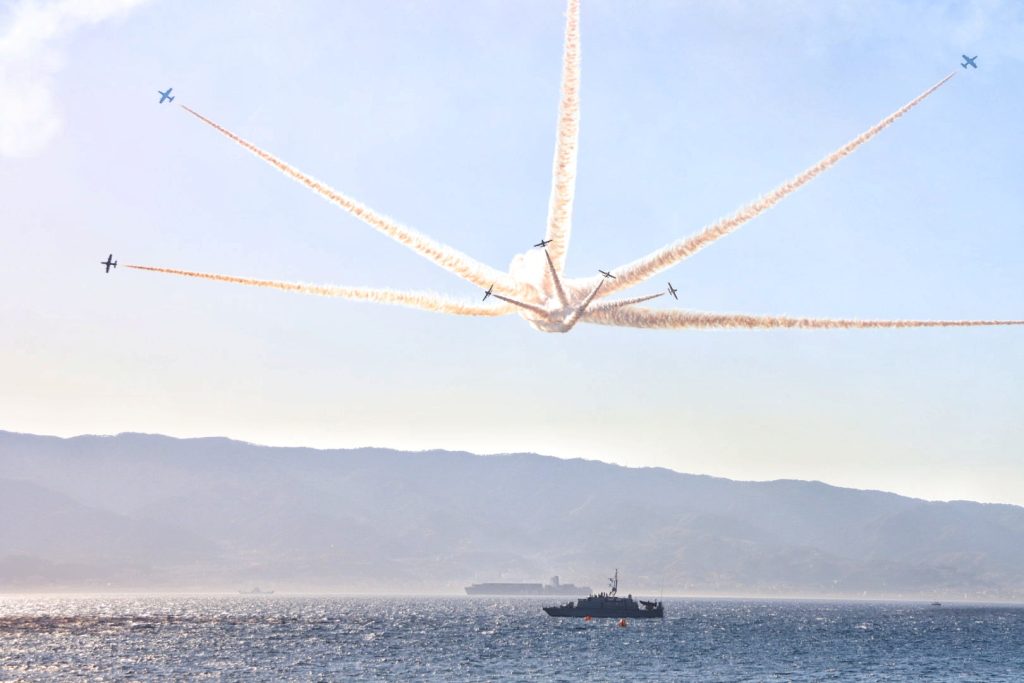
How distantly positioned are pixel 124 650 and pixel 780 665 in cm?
11548

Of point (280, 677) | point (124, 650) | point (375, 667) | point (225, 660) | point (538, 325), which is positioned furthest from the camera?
point (124, 650)

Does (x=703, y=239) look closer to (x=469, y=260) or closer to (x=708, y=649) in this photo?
(x=469, y=260)

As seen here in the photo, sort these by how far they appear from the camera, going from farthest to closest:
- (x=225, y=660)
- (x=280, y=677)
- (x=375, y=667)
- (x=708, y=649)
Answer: (x=708, y=649), (x=225, y=660), (x=375, y=667), (x=280, y=677)

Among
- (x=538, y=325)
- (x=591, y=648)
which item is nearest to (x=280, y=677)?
(x=591, y=648)

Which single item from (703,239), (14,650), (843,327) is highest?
(703,239)

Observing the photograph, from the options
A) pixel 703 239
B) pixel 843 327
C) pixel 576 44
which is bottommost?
pixel 843 327

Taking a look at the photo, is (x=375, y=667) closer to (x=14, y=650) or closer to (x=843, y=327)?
(x=14, y=650)

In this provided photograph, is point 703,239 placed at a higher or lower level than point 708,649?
higher

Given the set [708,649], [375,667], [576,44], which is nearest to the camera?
[576,44]

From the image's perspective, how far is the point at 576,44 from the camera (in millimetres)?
37688

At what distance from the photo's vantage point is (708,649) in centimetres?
19675

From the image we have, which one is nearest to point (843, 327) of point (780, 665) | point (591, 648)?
point (780, 665)

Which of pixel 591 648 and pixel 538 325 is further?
pixel 591 648

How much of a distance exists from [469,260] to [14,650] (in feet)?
578
